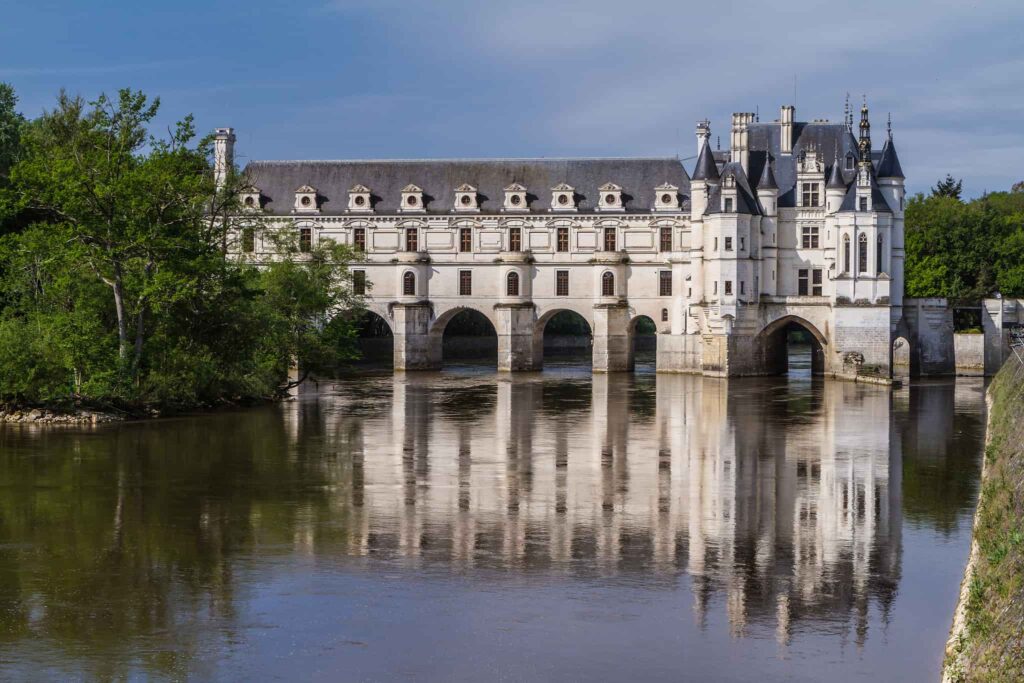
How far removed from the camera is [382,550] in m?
18.7

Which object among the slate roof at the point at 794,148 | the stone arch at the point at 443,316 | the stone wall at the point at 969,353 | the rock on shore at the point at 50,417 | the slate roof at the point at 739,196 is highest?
the slate roof at the point at 794,148

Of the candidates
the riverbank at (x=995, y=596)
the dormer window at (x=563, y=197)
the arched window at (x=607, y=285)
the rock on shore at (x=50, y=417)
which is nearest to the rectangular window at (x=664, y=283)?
the arched window at (x=607, y=285)

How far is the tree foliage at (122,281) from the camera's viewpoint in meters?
35.6

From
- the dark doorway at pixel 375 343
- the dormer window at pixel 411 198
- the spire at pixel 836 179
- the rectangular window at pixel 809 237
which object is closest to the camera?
the spire at pixel 836 179

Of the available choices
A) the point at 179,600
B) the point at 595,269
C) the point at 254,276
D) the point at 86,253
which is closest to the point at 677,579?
the point at 179,600

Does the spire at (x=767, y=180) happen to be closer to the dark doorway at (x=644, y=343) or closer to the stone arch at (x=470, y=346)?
the dark doorway at (x=644, y=343)

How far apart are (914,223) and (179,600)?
6182 cm

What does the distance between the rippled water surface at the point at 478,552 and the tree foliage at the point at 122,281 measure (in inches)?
99.4

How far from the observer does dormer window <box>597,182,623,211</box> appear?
66000mm

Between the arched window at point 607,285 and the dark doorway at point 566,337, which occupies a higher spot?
the arched window at point 607,285

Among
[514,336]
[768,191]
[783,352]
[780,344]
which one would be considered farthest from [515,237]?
[783,352]

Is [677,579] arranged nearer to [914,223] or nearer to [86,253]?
[86,253]

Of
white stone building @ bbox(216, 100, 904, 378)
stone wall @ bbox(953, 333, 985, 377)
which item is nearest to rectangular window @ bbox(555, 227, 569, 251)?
white stone building @ bbox(216, 100, 904, 378)

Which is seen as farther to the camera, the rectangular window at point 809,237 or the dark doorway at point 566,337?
the dark doorway at point 566,337
